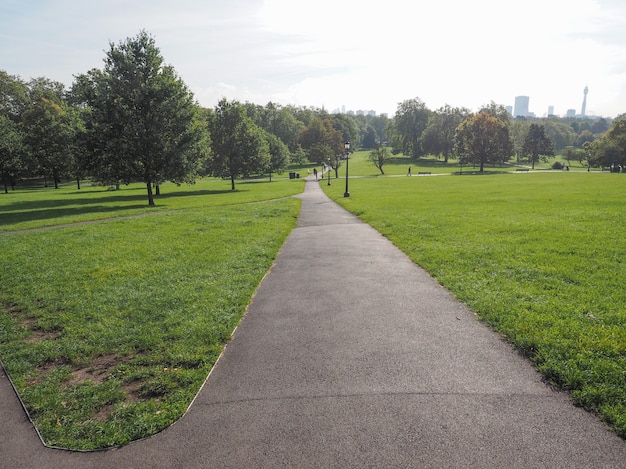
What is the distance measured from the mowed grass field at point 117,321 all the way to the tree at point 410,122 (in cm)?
10363

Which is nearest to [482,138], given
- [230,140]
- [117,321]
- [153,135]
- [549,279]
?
[230,140]

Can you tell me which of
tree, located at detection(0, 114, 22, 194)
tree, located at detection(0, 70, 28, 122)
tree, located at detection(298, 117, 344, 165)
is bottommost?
tree, located at detection(0, 114, 22, 194)

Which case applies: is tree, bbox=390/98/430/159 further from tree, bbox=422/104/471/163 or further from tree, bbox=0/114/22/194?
tree, bbox=0/114/22/194

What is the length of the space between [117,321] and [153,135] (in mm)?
24761

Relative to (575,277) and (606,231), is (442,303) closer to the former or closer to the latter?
(575,277)

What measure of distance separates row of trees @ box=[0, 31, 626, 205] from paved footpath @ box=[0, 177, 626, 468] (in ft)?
86.8

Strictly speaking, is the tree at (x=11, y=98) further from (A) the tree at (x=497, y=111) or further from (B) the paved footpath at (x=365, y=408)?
(A) the tree at (x=497, y=111)

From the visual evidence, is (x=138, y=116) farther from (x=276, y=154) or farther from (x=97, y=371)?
(x=276, y=154)

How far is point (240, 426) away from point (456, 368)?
289 cm

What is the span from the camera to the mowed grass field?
14.0 ft

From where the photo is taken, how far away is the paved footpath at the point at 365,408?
11.4ft

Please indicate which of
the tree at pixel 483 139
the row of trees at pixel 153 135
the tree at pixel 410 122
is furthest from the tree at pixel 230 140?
the tree at pixel 410 122

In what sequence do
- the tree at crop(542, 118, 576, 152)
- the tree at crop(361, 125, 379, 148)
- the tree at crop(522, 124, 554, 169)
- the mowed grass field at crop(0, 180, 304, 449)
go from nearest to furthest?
the mowed grass field at crop(0, 180, 304, 449)
the tree at crop(522, 124, 554, 169)
the tree at crop(542, 118, 576, 152)
the tree at crop(361, 125, 379, 148)

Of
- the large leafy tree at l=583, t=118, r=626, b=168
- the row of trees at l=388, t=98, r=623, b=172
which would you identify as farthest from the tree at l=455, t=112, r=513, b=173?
the large leafy tree at l=583, t=118, r=626, b=168
